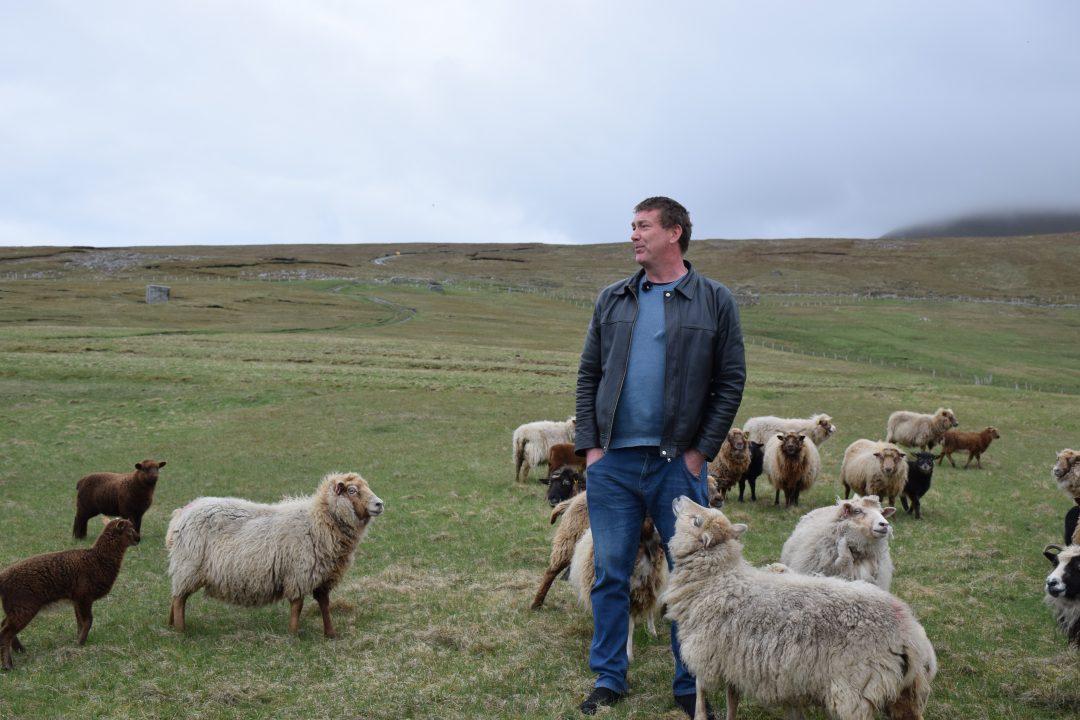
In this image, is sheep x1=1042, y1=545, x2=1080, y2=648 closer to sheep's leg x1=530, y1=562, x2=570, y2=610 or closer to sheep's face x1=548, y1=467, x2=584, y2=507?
sheep's leg x1=530, y1=562, x2=570, y2=610

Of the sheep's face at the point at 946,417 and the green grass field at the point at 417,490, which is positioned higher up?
the green grass field at the point at 417,490

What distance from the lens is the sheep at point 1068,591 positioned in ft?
21.1

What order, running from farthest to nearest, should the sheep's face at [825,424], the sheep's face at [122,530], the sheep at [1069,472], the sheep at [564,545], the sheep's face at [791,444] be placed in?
the sheep's face at [825,424], the sheep's face at [791,444], the sheep at [1069,472], the sheep at [564,545], the sheep's face at [122,530]

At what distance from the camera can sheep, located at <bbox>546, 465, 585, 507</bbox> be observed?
527 inches

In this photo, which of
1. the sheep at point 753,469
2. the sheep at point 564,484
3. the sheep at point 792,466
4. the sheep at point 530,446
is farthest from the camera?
the sheep at point 530,446

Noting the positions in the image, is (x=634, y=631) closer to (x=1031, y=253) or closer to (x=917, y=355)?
(x=917, y=355)

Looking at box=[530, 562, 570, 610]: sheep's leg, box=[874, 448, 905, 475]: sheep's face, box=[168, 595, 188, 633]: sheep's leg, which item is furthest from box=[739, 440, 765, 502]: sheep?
box=[168, 595, 188, 633]: sheep's leg

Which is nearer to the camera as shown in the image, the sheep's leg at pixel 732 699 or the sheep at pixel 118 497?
the sheep's leg at pixel 732 699

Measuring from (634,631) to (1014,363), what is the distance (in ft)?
190

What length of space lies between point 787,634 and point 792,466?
10098 mm

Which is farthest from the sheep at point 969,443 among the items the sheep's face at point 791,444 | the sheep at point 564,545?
the sheep at point 564,545

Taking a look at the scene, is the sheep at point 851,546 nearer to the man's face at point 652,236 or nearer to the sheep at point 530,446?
the man's face at point 652,236

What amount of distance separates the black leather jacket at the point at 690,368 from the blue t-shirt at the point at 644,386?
5 cm

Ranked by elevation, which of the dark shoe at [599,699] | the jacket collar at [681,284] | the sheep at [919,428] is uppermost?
the jacket collar at [681,284]
